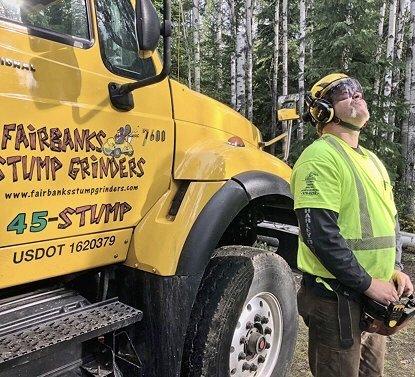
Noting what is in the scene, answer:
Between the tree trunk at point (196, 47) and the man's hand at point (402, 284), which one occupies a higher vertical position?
the tree trunk at point (196, 47)

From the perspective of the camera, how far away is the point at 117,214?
2582mm

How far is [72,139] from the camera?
2285 mm

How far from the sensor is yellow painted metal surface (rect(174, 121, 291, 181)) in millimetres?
2816

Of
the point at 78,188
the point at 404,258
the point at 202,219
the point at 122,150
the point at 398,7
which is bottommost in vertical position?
the point at 404,258

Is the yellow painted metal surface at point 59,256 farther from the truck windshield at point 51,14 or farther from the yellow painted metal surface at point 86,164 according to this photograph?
the truck windshield at point 51,14

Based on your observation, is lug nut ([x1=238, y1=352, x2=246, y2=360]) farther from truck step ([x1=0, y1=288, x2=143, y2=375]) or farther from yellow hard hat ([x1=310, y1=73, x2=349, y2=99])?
yellow hard hat ([x1=310, y1=73, x2=349, y2=99])

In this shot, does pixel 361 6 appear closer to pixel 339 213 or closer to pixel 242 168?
pixel 242 168

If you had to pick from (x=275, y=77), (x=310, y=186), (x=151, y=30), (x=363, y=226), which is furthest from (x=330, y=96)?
(x=275, y=77)

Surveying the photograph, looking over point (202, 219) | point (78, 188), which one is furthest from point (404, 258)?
point (78, 188)

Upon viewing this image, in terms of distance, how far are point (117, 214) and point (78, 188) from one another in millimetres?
313

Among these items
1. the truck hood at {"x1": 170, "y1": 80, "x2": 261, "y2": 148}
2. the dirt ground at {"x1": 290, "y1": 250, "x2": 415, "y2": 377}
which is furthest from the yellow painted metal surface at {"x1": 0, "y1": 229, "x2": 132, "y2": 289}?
the dirt ground at {"x1": 290, "y1": 250, "x2": 415, "y2": 377}

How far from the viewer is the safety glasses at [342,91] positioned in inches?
94.8

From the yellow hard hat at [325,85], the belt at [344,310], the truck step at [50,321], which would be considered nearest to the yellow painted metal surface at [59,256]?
the truck step at [50,321]

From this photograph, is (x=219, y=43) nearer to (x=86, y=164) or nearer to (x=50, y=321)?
(x=86, y=164)
